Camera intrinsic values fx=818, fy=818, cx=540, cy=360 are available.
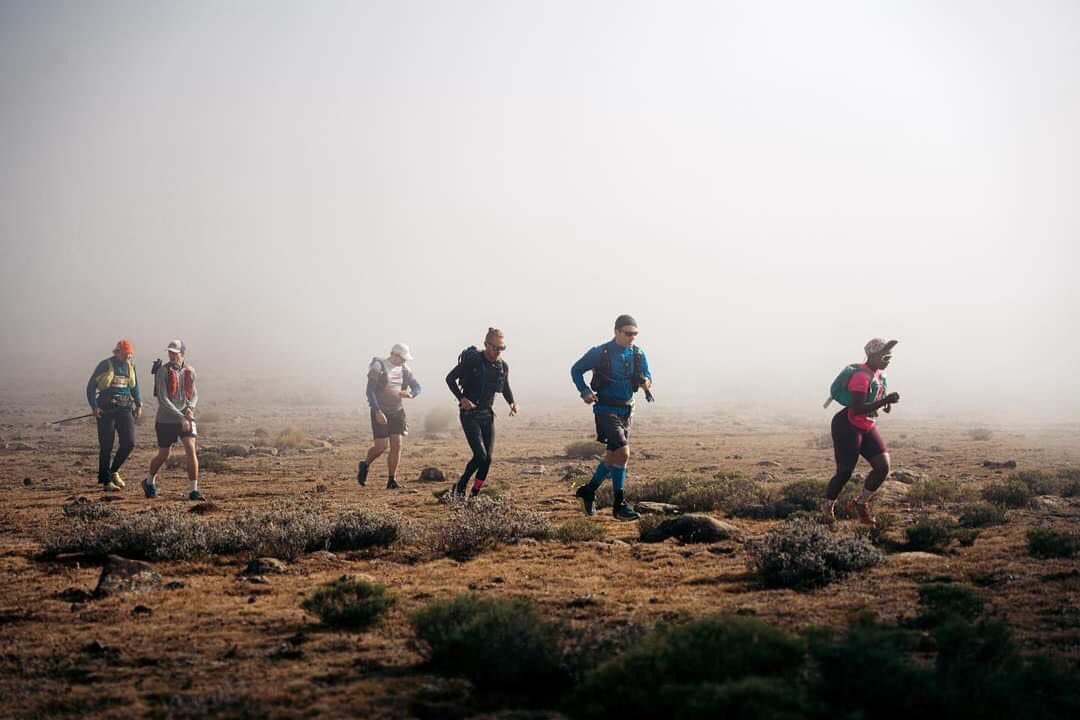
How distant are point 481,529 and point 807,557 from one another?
363 centimetres

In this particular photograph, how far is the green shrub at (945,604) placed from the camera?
5.73 metres

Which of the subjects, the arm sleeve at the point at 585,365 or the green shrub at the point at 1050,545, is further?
the arm sleeve at the point at 585,365

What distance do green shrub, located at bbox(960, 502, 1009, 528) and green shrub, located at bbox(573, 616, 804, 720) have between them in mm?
6942

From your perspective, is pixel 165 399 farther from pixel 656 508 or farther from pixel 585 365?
pixel 656 508

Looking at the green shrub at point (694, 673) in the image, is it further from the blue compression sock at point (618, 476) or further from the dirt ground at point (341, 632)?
the blue compression sock at point (618, 476)

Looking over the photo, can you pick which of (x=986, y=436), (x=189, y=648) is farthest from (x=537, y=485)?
(x=986, y=436)

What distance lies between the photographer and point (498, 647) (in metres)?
4.82

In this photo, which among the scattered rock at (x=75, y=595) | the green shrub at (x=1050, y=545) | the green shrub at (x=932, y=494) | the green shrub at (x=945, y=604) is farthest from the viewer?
the green shrub at (x=932, y=494)

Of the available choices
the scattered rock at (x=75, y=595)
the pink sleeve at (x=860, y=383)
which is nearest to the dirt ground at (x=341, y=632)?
the scattered rock at (x=75, y=595)

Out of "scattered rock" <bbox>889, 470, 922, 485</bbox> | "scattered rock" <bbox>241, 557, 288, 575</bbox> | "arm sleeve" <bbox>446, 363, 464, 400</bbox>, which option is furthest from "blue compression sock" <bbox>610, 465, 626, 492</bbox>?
"scattered rock" <bbox>889, 470, 922, 485</bbox>

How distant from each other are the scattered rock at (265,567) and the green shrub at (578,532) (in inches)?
127

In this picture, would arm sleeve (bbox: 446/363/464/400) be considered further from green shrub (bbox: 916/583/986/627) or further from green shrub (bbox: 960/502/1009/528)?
green shrub (bbox: 960/502/1009/528)

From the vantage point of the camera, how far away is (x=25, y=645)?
566 cm

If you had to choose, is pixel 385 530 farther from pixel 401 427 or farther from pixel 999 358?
pixel 999 358
